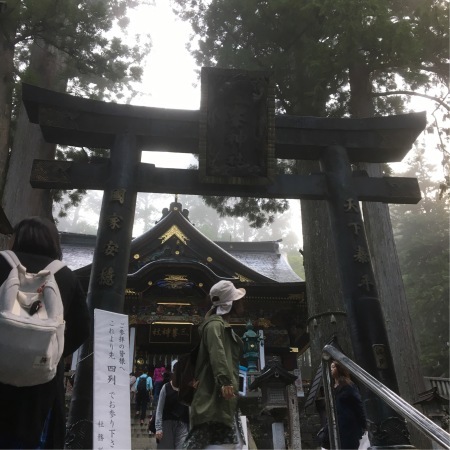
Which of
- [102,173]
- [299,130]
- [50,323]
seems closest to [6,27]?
[102,173]

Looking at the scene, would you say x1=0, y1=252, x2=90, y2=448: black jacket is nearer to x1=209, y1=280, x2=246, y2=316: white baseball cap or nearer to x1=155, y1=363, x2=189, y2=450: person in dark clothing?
x1=209, y1=280, x2=246, y2=316: white baseball cap

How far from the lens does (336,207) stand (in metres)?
5.42

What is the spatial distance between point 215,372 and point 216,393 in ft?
0.51

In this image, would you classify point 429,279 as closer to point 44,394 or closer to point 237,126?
point 237,126

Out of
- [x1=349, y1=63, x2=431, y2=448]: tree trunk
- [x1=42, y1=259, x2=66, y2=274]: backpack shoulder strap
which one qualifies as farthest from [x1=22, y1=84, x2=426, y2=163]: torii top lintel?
[x1=42, y1=259, x2=66, y2=274]: backpack shoulder strap

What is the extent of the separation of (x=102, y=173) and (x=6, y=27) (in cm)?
425

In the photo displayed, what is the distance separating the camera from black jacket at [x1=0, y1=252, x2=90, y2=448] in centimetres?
189

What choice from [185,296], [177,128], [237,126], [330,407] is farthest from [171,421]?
[185,296]

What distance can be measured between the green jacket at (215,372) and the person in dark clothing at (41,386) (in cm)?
91

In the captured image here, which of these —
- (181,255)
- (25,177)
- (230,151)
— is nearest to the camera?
(230,151)

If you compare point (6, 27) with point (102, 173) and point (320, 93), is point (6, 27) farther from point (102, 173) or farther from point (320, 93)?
point (320, 93)

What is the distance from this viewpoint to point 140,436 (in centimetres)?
893

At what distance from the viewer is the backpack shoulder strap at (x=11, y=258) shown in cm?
212

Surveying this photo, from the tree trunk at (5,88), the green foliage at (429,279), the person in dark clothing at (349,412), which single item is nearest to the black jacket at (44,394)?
the person in dark clothing at (349,412)
